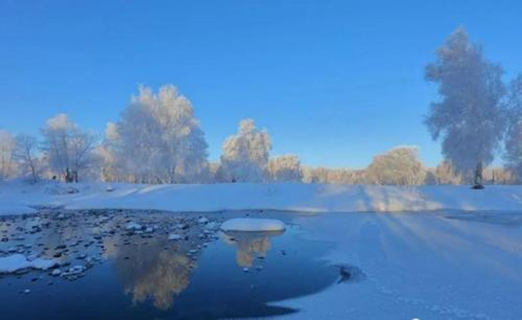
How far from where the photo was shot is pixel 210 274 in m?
11.5

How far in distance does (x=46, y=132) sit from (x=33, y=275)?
50197mm

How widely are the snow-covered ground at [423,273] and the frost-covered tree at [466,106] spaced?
15165 mm

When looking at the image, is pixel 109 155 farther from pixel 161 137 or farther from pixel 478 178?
pixel 478 178

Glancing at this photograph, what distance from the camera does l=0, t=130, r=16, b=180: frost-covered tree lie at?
67375 mm

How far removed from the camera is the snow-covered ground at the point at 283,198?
31.3m

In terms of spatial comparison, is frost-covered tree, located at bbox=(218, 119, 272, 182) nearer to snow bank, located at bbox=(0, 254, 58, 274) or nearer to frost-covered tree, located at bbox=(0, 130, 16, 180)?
frost-covered tree, located at bbox=(0, 130, 16, 180)

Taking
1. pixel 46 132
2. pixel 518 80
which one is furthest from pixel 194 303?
pixel 46 132

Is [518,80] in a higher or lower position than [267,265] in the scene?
higher

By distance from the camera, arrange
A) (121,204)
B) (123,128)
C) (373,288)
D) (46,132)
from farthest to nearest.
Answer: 1. (46,132)
2. (123,128)
3. (121,204)
4. (373,288)

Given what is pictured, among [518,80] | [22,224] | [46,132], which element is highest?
[518,80]

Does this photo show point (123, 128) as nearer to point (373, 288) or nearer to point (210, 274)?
point (210, 274)

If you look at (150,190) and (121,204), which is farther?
(150,190)

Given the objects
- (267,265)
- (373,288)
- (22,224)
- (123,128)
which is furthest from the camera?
(123,128)

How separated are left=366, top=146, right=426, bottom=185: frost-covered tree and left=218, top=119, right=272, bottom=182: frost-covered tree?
85.1ft
